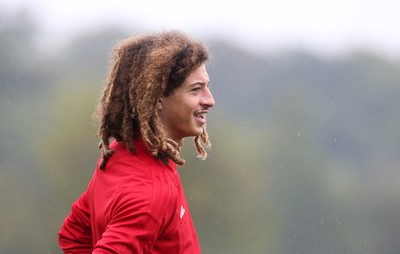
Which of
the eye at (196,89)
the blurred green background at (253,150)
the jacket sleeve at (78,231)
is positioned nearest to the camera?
the eye at (196,89)

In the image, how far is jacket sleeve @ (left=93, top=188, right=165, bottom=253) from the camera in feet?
6.39

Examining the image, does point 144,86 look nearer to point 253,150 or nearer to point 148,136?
point 148,136

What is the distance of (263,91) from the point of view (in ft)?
53.8

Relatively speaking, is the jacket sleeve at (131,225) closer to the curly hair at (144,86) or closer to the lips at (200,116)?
the curly hair at (144,86)

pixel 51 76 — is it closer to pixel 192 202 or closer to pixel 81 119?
pixel 81 119

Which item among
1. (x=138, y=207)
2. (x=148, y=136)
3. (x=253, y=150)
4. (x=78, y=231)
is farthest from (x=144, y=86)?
(x=253, y=150)

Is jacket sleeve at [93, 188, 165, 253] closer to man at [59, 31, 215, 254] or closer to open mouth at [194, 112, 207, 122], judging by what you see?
man at [59, 31, 215, 254]

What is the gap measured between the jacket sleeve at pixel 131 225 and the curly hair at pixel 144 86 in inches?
6.6

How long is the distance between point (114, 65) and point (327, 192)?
14.3 meters

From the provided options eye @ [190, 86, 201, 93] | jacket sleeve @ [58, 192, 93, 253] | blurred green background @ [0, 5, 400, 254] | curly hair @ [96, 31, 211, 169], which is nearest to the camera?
curly hair @ [96, 31, 211, 169]

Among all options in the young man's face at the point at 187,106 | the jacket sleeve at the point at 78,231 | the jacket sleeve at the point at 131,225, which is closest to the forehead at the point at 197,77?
the young man's face at the point at 187,106

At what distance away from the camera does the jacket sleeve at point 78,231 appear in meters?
2.45

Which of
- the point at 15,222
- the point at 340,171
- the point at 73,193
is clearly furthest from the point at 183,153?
the point at 340,171

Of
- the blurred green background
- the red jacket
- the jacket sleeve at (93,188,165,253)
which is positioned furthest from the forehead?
the blurred green background
